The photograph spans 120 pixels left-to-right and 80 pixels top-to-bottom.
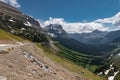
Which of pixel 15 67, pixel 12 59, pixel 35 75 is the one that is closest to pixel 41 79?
pixel 35 75

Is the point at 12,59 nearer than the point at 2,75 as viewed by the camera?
No

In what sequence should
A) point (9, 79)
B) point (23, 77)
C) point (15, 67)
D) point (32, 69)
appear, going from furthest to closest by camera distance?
point (32, 69), point (15, 67), point (23, 77), point (9, 79)

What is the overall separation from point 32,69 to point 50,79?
9.34 ft

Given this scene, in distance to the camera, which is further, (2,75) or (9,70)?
(9,70)

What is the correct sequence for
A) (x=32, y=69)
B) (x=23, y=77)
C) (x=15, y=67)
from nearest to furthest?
(x=23, y=77)
(x=15, y=67)
(x=32, y=69)

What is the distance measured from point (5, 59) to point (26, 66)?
10.0ft

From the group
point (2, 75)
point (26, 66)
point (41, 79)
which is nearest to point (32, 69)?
point (26, 66)

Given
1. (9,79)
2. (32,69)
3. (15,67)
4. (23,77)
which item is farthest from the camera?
(32,69)

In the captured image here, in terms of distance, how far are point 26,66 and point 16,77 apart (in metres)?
8.13

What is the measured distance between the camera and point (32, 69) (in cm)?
3691

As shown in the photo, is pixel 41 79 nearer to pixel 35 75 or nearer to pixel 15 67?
pixel 35 75

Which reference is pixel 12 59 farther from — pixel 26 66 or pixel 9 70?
pixel 9 70

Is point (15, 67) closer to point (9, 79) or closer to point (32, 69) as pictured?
point (32, 69)

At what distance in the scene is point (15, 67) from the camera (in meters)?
33.8
